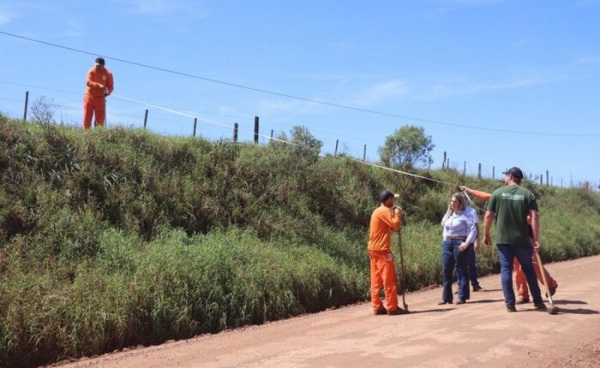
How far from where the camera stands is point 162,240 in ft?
35.1

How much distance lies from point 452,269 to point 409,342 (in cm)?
352

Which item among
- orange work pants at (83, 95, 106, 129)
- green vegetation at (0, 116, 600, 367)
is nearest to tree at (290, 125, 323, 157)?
green vegetation at (0, 116, 600, 367)

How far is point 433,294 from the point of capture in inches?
469

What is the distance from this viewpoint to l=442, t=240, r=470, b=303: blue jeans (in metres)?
9.97

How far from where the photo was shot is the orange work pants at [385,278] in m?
8.98

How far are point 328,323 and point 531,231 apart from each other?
3377 millimetres

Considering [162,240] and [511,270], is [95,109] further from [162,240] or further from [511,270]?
[511,270]

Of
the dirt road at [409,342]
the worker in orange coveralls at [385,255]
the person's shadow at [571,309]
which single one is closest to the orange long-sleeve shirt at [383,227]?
the worker in orange coveralls at [385,255]

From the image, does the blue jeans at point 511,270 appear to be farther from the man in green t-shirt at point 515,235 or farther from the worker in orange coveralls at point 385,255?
the worker in orange coveralls at point 385,255

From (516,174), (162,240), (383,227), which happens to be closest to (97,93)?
(162,240)

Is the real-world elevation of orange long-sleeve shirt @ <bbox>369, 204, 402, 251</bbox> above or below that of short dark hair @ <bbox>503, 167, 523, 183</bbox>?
below

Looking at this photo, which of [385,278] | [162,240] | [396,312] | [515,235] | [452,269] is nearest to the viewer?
[515,235]

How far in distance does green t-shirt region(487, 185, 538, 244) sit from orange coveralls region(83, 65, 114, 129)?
31.1 feet

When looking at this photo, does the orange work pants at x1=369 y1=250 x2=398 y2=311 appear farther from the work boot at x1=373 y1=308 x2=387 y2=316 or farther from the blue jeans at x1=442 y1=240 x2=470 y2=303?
the blue jeans at x1=442 y1=240 x2=470 y2=303
